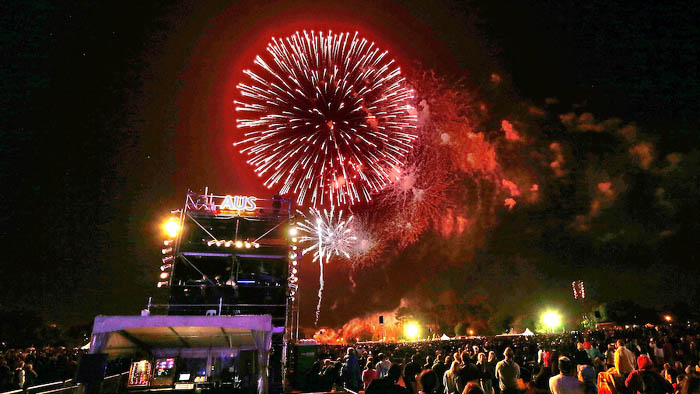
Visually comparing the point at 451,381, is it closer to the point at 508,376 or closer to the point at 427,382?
the point at 508,376

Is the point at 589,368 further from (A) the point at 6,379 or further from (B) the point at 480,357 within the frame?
(A) the point at 6,379

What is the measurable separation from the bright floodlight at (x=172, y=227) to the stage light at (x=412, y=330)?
319ft

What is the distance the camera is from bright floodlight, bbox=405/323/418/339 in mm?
112312

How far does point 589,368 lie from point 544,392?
251 centimetres

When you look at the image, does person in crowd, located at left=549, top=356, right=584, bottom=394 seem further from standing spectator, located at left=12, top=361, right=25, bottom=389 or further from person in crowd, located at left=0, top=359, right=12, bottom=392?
person in crowd, located at left=0, top=359, right=12, bottom=392

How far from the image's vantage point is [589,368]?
27.3ft

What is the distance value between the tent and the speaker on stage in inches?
63.2

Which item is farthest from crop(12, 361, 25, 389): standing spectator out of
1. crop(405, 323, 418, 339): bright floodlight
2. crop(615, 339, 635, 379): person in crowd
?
crop(405, 323, 418, 339): bright floodlight

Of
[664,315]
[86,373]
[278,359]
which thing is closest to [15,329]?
[278,359]

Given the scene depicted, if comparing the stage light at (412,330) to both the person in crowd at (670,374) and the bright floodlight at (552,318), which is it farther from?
the person in crowd at (670,374)

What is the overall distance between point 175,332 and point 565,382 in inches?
631

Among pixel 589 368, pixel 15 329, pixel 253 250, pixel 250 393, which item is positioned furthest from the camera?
pixel 15 329

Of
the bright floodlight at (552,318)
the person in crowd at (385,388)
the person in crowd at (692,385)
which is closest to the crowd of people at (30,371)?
the person in crowd at (385,388)

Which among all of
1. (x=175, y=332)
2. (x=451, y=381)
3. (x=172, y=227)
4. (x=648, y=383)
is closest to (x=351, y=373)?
(x=451, y=381)
